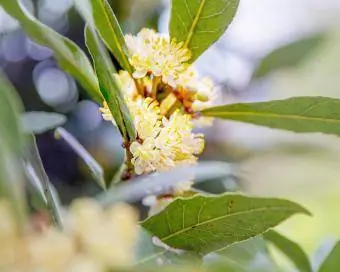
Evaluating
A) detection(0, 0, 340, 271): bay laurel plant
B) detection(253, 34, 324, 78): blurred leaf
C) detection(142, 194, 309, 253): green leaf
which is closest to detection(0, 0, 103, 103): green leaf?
detection(0, 0, 340, 271): bay laurel plant

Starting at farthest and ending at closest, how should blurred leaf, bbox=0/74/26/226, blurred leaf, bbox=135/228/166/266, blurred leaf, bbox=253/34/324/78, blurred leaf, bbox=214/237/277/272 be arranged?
1. blurred leaf, bbox=253/34/324/78
2. blurred leaf, bbox=214/237/277/272
3. blurred leaf, bbox=135/228/166/266
4. blurred leaf, bbox=0/74/26/226

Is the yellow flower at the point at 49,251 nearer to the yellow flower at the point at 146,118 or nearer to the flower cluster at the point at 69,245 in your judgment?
the flower cluster at the point at 69,245

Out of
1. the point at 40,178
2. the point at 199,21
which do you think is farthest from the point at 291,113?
the point at 40,178

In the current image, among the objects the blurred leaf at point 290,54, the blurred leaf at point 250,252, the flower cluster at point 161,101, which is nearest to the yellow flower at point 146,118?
the flower cluster at point 161,101

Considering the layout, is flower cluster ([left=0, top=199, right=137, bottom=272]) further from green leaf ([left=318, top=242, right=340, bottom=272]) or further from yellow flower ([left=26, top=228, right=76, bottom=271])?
green leaf ([left=318, top=242, right=340, bottom=272])

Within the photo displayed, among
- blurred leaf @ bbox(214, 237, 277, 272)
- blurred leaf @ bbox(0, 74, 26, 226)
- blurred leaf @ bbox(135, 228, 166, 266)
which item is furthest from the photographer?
blurred leaf @ bbox(214, 237, 277, 272)

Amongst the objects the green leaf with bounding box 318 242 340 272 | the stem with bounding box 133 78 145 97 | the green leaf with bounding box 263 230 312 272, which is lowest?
the green leaf with bounding box 263 230 312 272
